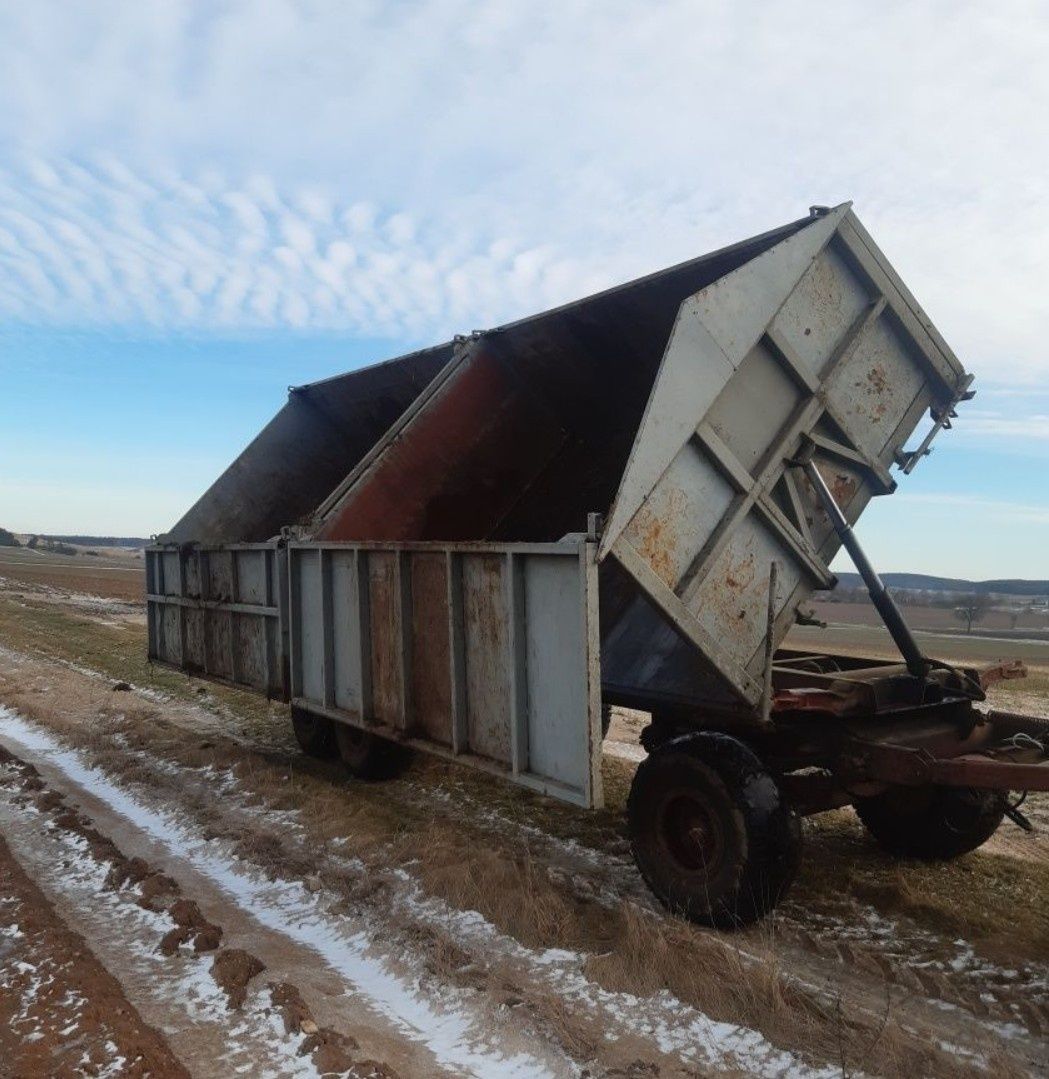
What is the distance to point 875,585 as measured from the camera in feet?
16.6

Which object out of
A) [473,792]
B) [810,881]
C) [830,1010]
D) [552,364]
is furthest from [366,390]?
[830,1010]

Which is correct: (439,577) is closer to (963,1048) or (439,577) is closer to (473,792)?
(473,792)

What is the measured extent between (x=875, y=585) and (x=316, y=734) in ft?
16.6

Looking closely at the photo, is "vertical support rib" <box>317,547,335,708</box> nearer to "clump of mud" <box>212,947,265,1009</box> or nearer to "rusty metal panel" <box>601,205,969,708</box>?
"clump of mud" <box>212,947,265,1009</box>

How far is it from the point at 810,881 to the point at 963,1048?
5.65 ft

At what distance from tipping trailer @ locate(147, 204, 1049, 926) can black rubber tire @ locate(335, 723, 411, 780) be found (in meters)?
0.72

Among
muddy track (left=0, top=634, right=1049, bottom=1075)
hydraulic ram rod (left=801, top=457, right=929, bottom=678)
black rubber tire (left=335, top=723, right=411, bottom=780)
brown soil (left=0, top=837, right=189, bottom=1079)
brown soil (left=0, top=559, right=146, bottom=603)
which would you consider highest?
hydraulic ram rod (left=801, top=457, right=929, bottom=678)

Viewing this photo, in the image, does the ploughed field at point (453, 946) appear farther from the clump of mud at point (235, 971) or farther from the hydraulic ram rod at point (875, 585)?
the hydraulic ram rod at point (875, 585)

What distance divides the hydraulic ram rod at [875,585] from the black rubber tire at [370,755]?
383 centimetres

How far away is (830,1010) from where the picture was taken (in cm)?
355

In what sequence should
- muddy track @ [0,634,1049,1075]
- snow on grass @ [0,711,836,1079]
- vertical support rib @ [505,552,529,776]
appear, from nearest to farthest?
snow on grass @ [0,711,836,1079], muddy track @ [0,634,1049,1075], vertical support rib @ [505,552,529,776]

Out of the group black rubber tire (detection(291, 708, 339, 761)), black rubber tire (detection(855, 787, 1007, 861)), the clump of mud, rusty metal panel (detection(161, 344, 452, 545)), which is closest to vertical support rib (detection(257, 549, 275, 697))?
black rubber tire (detection(291, 708, 339, 761))

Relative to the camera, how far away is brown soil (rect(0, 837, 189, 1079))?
317 cm

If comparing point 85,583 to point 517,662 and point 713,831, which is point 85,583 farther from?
point 713,831
